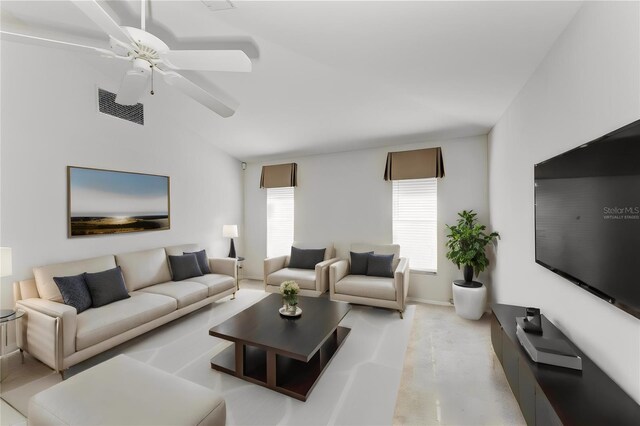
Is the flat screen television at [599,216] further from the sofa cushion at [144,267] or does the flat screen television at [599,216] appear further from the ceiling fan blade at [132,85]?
the sofa cushion at [144,267]

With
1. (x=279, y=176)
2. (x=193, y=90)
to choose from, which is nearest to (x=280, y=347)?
(x=193, y=90)

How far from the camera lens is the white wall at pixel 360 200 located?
13.4ft

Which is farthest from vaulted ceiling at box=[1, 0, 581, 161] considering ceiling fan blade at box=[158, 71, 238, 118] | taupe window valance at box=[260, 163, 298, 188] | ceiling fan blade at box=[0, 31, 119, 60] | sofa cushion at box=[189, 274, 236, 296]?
sofa cushion at box=[189, 274, 236, 296]

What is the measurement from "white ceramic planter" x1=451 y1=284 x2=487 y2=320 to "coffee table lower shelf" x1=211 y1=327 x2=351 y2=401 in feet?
5.92

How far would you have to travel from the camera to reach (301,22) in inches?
80.3

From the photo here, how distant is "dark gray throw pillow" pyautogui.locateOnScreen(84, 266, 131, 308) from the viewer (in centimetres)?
285

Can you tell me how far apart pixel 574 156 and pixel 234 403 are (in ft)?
9.19

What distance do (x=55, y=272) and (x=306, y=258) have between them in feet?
10.3

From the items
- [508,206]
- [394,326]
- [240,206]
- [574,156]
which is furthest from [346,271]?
[574,156]

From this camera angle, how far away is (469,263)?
3.54 meters

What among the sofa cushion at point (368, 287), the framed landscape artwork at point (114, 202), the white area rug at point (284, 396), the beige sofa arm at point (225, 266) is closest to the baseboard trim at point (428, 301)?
the sofa cushion at point (368, 287)

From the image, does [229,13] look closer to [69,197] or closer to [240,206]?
[69,197]

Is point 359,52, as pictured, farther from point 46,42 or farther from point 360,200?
point 360,200

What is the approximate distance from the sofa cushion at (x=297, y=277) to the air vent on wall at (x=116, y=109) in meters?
3.02
